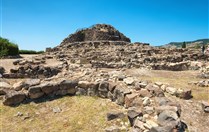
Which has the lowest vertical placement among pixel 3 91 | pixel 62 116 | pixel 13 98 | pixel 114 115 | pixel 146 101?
pixel 62 116

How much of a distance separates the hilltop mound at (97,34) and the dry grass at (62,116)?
28116mm

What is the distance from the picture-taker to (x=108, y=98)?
8.30 m

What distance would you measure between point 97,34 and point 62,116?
3021cm

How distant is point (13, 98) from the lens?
7906 millimetres

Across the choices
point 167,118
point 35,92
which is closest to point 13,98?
point 35,92

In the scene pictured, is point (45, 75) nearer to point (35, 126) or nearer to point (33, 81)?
point (33, 81)

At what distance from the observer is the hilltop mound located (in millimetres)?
36000

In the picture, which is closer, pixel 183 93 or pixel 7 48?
pixel 183 93

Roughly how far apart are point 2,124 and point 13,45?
22838 mm

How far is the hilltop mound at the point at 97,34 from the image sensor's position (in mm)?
36000

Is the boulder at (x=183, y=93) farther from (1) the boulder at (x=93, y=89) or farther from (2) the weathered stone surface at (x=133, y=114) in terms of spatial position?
(1) the boulder at (x=93, y=89)

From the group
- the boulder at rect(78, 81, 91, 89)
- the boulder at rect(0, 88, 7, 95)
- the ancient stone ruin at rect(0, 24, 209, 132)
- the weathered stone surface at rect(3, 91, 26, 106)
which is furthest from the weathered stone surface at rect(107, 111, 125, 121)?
the boulder at rect(0, 88, 7, 95)

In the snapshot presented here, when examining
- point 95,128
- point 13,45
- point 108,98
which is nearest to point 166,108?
point 95,128

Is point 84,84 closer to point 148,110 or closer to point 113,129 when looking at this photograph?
point 113,129
